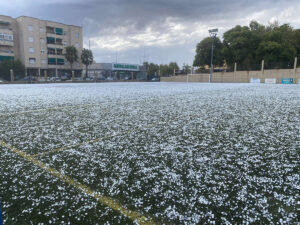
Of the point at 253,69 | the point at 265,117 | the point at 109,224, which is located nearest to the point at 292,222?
the point at 109,224

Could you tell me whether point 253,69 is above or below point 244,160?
above

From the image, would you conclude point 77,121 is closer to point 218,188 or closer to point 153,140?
point 153,140

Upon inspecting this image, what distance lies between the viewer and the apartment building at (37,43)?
4103 cm

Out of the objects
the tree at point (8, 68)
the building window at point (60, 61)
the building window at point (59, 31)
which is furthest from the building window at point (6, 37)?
the building window at point (60, 61)

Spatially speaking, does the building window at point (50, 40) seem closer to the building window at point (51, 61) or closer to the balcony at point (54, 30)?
the balcony at point (54, 30)

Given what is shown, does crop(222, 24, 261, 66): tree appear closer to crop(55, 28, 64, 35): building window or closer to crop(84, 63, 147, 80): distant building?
crop(84, 63, 147, 80): distant building

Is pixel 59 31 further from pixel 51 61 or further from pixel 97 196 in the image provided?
pixel 97 196

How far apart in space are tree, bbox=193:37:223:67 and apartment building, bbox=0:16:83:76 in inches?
1096

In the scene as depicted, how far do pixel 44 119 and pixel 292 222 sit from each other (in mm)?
4581

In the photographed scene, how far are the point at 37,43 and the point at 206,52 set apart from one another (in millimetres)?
34809

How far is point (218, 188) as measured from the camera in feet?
5.66

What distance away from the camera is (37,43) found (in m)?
43.4

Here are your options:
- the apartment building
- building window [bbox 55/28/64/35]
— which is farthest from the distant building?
building window [bbox 55/28/64/35]

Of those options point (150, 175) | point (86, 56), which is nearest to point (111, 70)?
point (86, 56)
